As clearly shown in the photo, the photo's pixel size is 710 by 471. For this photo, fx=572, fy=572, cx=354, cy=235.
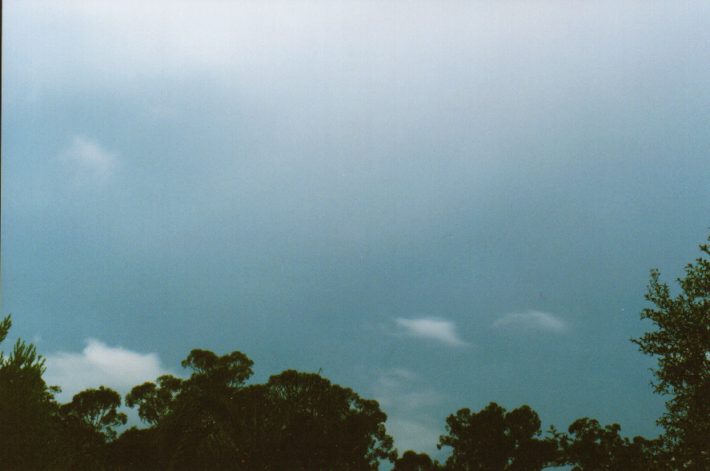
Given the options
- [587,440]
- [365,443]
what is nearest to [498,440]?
[587,440]

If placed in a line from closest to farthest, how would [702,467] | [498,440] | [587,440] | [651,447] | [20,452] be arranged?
1. [20,452]
2. [702,467]
3. [651,447]
4. [587,440]
5. [498,440]

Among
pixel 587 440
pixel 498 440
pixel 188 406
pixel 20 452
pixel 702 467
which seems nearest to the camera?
pixel 20 452

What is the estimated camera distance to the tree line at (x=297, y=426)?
13.2 metres

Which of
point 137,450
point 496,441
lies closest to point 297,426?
point 137,450

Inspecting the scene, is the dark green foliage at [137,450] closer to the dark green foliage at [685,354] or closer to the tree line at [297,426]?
the tree line at [297,426]

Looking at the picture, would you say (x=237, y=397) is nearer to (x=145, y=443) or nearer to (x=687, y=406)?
(x=145, y=443)

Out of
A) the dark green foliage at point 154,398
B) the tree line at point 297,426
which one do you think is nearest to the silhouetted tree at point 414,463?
the tree line at point 297,426

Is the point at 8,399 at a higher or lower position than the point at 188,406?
lower

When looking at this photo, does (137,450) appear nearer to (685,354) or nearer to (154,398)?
(154,398)

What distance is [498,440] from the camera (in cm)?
6938

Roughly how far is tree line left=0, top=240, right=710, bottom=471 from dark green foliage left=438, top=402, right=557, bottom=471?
0.40ft

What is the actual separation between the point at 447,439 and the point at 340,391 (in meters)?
15.9

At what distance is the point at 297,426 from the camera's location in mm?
56531

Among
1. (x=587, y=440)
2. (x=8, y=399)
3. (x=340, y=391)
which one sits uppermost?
(x=340, y=391)
